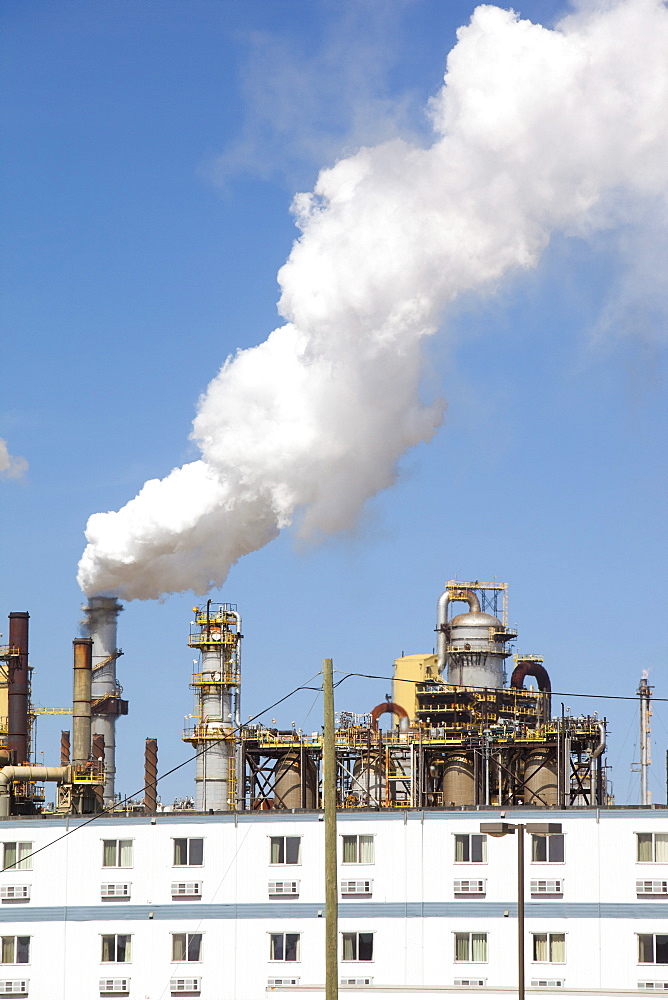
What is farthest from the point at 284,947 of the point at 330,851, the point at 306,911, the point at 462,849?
the point at 330,851

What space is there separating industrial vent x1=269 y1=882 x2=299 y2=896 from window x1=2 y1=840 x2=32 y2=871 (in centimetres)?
941

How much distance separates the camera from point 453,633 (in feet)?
279

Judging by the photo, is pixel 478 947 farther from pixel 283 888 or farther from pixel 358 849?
pixel 283 888

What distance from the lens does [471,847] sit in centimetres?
5319

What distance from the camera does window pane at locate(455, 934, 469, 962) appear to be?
5250cm

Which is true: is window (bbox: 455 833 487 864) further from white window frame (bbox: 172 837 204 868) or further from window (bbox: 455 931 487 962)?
white window frame (bbox: 172 837 204 868)

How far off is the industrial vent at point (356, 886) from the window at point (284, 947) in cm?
236

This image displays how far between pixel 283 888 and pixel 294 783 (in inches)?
995

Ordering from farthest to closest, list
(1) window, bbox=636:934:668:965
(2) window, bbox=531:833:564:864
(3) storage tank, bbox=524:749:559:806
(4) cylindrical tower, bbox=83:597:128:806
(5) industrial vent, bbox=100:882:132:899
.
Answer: (4) cylindrical tower, bbox=83:597:128:806 < (3) storage tank, bbox=524:749:559:806 < (5) industrial vent, bbox=100:882:132:899 < (2) window, bbox=531:833:564:864 < (1) window, bbox=636:934:668:965

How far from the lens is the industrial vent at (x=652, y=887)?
5169cm

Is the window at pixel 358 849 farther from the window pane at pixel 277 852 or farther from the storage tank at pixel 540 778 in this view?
the storage tank at pixel 540 778

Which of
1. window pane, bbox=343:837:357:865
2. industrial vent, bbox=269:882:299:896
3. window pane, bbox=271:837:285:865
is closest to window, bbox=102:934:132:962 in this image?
industrial vent, bbox=269:882:299:896

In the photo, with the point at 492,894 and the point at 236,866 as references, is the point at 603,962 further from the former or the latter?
the point at 236,866

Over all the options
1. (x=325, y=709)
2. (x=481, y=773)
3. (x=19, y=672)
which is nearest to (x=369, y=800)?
(x=481, y=773)
